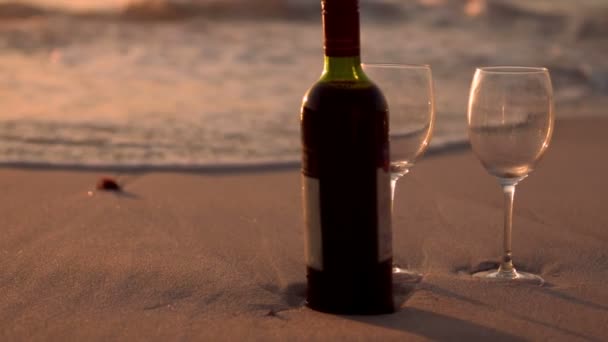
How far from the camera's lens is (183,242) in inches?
112

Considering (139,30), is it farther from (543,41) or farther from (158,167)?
(158,167)

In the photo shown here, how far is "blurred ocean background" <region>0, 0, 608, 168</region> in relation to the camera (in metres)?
4.66

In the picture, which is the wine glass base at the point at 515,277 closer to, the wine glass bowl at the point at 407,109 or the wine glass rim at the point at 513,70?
the wine glass bowl at the point at 407,109

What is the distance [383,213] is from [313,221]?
15 centimetres

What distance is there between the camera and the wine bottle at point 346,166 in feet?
6.42

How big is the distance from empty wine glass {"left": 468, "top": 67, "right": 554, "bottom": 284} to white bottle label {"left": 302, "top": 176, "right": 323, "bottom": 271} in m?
0.49

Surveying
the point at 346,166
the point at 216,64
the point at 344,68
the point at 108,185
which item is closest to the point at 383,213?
the point at 346,166

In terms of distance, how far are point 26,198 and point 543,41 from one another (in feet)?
23.8

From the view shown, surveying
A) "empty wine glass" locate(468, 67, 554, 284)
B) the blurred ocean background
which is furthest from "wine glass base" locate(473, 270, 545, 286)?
the blurred ocean background

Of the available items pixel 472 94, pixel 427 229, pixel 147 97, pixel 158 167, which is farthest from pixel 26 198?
pixel 147 97

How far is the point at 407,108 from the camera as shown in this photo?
239 cm

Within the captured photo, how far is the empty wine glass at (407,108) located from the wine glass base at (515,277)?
36 cm

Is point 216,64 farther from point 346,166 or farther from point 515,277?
point 346,166

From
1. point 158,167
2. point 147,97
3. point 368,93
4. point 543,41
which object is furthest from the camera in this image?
point 543,41
